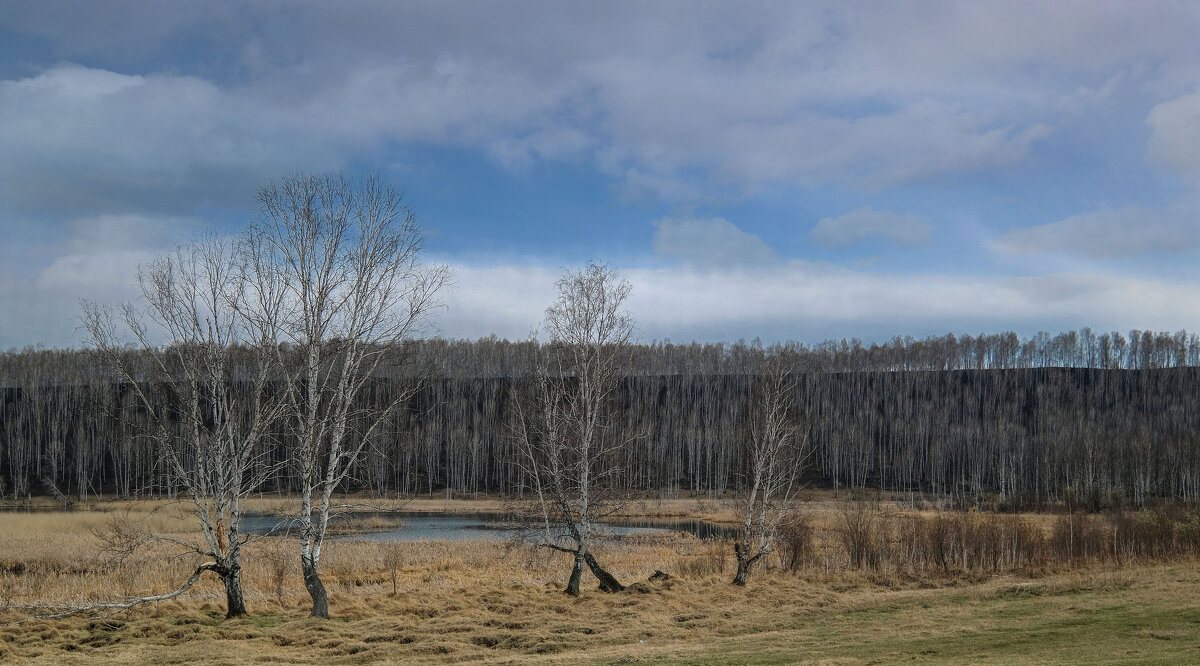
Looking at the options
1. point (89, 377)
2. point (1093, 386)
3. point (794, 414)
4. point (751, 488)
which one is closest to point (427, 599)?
point (751, 488)

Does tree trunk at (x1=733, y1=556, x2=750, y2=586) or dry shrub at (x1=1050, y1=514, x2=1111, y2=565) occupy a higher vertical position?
tree trunk at (x1=733, y1=556, x2=750, y2=586)

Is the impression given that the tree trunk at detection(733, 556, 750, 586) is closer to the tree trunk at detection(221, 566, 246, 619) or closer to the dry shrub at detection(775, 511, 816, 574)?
the dry shrub at detection(775, 511, 816, 574)

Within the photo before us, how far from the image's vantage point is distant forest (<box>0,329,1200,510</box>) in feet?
275

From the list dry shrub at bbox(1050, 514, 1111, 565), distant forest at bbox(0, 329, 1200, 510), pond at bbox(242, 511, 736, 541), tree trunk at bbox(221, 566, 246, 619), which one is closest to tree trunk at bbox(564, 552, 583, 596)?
tree trunk at bbox(221, 566, 246, 619)

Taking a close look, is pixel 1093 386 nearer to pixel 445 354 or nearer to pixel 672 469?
pixel 672 469

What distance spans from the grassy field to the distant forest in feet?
151

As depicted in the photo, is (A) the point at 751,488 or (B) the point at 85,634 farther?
(A) the point at 751,488

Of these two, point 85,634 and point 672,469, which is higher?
point 85,634

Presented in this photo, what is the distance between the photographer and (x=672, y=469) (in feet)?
338

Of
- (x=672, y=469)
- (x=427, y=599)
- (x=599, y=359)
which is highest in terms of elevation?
(x=599, y=359)

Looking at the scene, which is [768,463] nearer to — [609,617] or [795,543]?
[795,543]

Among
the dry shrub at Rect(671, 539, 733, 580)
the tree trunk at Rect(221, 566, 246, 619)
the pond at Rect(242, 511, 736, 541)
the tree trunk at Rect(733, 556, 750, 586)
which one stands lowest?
the pond at Rect(242, 511, 736, 541)

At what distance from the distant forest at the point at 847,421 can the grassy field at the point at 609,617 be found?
1808 inches

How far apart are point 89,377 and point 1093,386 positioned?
136 meters
